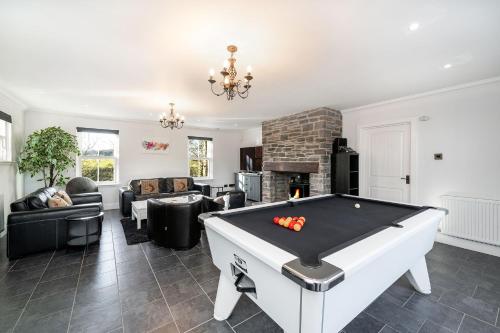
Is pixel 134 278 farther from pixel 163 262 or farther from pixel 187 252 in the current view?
pixel 187 252

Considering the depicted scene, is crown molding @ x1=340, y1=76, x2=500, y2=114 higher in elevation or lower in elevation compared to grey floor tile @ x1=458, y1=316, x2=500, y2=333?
higher

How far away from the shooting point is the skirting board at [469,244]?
294 cm

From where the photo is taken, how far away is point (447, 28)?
72.1 inches

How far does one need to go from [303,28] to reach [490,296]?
122 inches

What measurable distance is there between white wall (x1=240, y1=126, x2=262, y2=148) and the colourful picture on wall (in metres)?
2.71

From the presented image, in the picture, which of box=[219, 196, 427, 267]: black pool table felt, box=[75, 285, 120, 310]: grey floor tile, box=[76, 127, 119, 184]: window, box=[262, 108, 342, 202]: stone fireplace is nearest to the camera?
box=[219, 196, 427, 267]: black pool table felt

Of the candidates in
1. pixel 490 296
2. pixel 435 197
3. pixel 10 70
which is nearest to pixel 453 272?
pixel 490 296

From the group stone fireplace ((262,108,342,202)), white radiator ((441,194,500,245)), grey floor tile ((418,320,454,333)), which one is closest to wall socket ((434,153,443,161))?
white radiator ((441,194,500,245))

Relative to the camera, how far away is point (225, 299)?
1724 mm

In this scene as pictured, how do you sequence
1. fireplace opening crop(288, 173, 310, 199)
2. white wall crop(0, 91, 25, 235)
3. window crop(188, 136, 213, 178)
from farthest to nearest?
window crop(188, 136, 213, 178)
fireplace opening crop(288, 173, 310, 199)
white wall crop(0, 91, 25, 235)

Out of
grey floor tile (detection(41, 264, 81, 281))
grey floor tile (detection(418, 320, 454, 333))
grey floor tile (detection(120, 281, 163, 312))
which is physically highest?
grey floor tile (detection(41, 264, 81, 281))

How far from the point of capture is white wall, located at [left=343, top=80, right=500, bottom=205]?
2.95m

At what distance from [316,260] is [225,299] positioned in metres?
1.04

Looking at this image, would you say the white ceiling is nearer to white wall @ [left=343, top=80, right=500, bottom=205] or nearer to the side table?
white wall @ [left=343, top=80, right=500, bottom=205]
